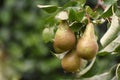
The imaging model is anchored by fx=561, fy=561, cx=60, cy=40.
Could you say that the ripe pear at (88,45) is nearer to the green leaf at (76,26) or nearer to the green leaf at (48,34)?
the green leaf at (76,26)

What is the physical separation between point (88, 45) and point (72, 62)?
0.07 meters

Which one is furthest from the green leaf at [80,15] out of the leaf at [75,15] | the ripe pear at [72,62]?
the ripe pear at [72,62]

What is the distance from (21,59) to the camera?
351cm

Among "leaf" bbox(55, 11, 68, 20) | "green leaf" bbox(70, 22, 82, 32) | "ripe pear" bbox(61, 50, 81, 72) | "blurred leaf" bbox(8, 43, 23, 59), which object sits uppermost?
"leaf" bbox(55, 11, 68, 20)

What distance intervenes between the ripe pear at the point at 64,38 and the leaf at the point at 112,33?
0.09 meters

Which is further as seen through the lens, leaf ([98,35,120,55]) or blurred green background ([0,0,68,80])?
blurred green background ([0,0,68,80])

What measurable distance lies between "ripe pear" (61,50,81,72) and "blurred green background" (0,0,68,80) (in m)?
1.69

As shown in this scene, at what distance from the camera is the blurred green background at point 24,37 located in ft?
11.2

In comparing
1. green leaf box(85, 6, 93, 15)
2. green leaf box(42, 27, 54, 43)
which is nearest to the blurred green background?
green leaf box(42, 27, 54, 43)

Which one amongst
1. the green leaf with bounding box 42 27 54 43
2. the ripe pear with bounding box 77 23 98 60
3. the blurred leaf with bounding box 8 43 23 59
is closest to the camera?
the ripe pear with bounding box 77 23 98 60

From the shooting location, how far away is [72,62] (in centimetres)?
164

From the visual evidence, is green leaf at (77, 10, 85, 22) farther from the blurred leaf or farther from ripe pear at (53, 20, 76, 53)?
the blurred leaf

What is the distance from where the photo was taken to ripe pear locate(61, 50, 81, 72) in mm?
1649

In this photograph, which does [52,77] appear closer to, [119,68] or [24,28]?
[24,28]
